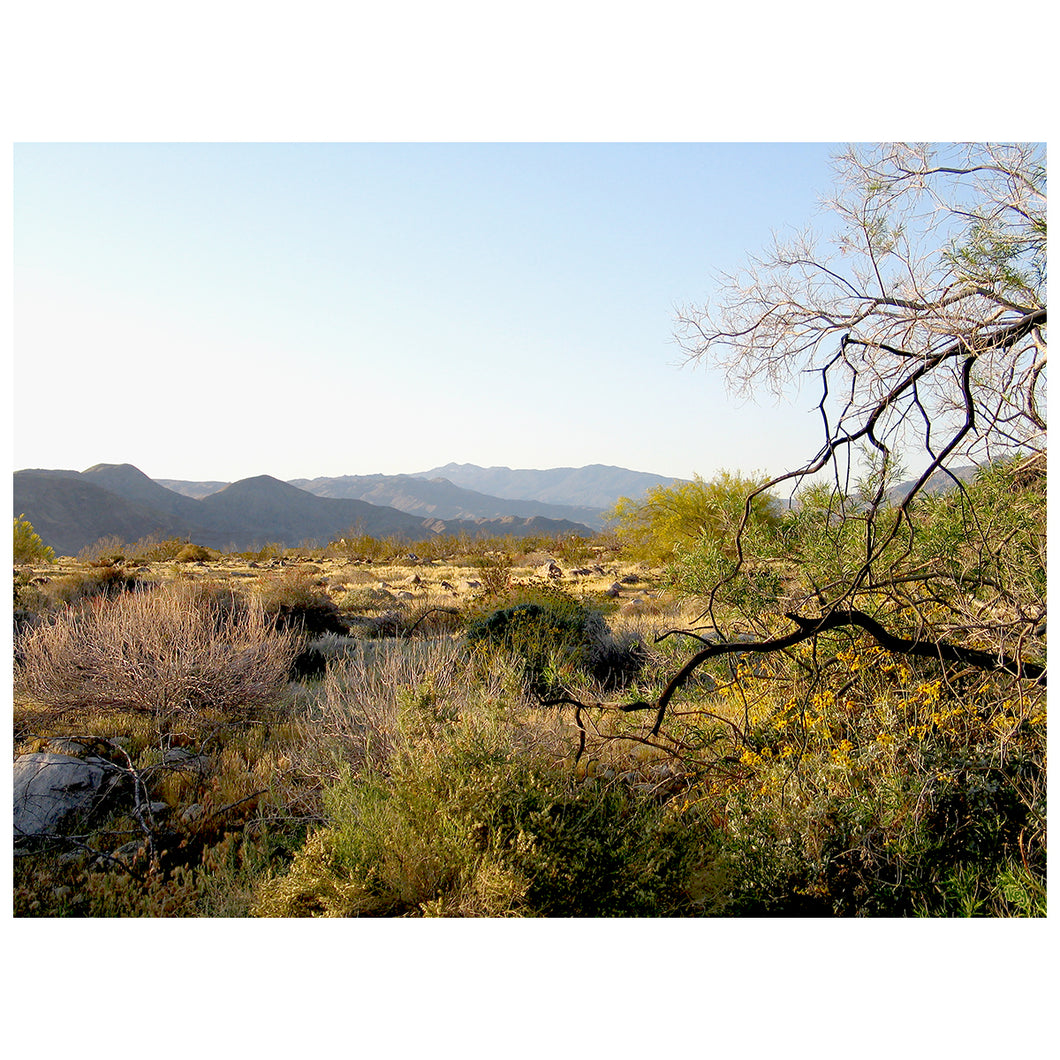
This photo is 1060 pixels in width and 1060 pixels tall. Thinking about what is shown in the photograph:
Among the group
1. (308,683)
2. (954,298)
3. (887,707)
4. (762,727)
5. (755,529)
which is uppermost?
(954,298)

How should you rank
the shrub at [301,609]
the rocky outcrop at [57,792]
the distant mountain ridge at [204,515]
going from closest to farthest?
the rocky outcrop at [57,792]
the shrub at [301,609]
the distant mountain ridge at [204,515]

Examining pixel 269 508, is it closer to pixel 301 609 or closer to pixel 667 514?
pixel 667 514

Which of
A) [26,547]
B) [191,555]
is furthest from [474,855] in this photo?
[191,555]

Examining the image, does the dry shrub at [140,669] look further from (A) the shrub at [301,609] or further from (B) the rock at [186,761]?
(A) the shrub at [301,609]

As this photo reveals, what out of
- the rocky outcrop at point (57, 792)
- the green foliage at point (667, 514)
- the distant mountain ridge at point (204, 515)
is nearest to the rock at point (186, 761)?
the rocky outcrop at point (57, 792)

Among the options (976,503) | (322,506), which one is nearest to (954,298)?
(976,503)

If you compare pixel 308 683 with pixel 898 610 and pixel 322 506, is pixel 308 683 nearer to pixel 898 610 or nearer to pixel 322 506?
pixel 898 610
